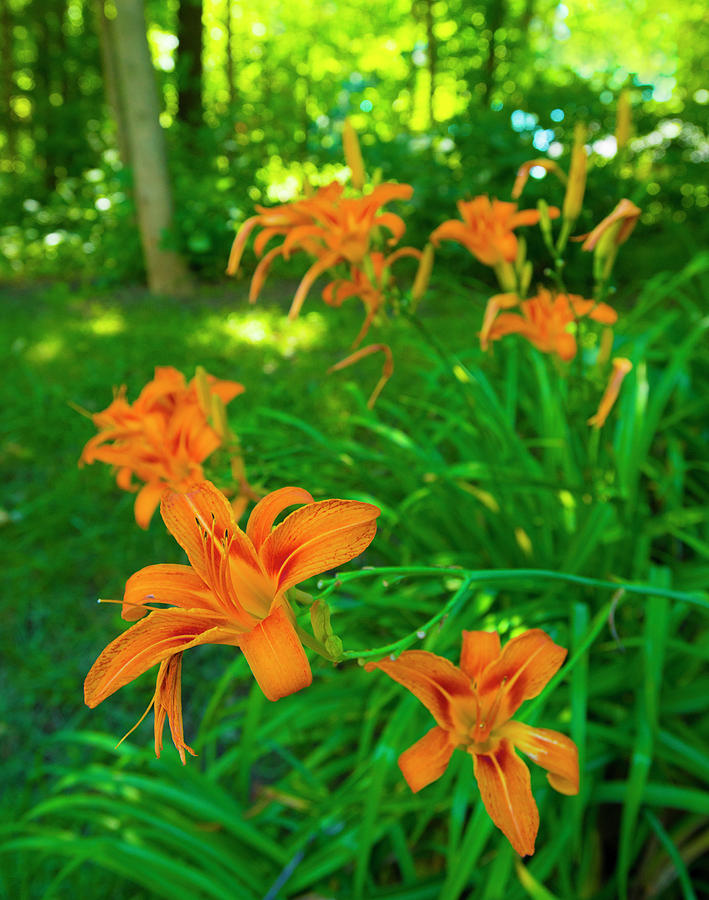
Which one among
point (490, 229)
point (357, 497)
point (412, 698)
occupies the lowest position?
point (412, 698)

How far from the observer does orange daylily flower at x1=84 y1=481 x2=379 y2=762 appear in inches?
18.8

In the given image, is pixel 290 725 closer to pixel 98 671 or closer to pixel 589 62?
pixel 98 671

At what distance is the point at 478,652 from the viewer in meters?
0.63

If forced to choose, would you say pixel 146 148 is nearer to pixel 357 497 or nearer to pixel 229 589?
pixel 357 497

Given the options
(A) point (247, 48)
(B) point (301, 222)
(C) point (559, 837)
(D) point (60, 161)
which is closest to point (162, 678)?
(B) point (301, 222)

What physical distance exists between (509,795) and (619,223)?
733 millimetres

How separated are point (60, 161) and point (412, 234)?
7683 millimetres

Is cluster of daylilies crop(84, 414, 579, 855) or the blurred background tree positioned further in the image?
the blurred background tree

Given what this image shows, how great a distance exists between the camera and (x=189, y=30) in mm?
7262

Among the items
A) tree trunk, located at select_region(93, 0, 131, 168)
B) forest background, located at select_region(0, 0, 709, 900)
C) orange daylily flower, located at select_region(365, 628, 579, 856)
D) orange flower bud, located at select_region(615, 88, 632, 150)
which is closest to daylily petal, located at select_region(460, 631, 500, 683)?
orange daylily flower, located at select_region(365, 628, 579, 856)

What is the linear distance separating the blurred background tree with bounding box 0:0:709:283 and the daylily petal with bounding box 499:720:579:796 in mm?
936

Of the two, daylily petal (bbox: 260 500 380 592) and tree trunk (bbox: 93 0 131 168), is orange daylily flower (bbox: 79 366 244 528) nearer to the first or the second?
daylily petal (bbox: 260 500 380 592)

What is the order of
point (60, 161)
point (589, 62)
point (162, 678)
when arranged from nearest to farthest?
point (162, 678), point (60, 161), point (589, 62)

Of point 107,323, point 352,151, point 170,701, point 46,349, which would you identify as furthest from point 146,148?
point 170,701
